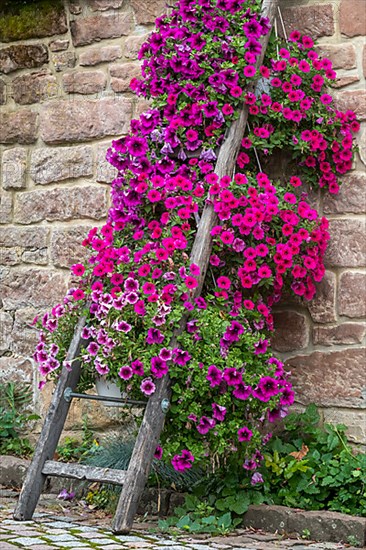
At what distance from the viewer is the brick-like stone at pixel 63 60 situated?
5.18m

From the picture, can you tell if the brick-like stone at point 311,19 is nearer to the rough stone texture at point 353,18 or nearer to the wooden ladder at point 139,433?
the rough stone texture at point 353,18

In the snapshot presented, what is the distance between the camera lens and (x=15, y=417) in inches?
201

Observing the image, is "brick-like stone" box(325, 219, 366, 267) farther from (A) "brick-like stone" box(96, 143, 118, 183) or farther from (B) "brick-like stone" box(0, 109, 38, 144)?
(B) "brick-like stone" box(0, 109, 38, 144)

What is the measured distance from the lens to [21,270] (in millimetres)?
5242

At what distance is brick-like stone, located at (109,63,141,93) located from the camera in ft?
16.3

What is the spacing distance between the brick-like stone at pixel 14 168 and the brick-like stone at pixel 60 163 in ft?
0.22

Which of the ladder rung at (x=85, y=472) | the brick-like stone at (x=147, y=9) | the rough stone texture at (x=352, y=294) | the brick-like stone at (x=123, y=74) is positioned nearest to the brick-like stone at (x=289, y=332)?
the rough stone texture at (x=352, y=294)

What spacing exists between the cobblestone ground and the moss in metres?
2.71

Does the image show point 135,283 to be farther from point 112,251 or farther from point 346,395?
point 346,395

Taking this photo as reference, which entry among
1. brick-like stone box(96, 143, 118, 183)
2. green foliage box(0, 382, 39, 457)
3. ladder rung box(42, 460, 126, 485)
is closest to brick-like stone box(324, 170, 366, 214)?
brick-like stone box(96, 143, 118, 183)

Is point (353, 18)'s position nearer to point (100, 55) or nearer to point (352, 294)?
point (352, 294)

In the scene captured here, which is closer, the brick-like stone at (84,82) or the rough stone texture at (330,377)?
the rough stone texture at (330,377)

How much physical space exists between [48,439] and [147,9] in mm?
2369

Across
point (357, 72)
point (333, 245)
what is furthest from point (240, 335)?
point (357, 72)
